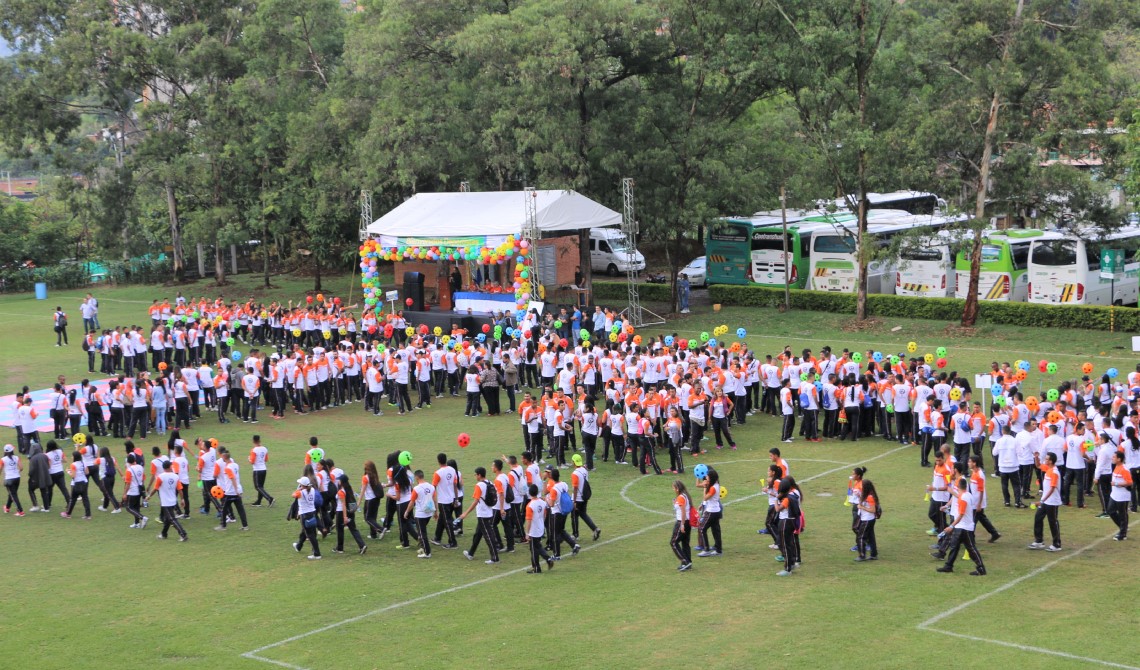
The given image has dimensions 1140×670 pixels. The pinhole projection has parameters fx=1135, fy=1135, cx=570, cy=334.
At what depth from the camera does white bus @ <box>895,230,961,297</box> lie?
1346 inches

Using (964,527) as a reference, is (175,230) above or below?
above

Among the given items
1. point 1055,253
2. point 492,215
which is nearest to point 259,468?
point 492,215

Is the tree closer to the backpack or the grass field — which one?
the grass field

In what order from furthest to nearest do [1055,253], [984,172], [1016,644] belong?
[1055,253] < [984,172] < [1016,644]

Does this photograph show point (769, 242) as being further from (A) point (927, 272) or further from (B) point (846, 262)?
(A) point (927, 272)

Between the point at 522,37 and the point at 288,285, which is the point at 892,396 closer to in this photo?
the point at 522,37

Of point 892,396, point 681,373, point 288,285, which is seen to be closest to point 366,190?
point 288,285

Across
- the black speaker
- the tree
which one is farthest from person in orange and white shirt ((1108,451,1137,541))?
the black speaker

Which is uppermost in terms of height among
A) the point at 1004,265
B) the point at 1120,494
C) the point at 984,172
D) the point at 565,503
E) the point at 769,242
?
the point at 984,172

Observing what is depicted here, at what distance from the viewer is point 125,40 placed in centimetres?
4359

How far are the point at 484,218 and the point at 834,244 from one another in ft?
39.0

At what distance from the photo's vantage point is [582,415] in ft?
64.6

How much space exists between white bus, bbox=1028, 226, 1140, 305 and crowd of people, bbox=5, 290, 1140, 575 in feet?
30.2

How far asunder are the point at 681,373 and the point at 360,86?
2354 centimetres
